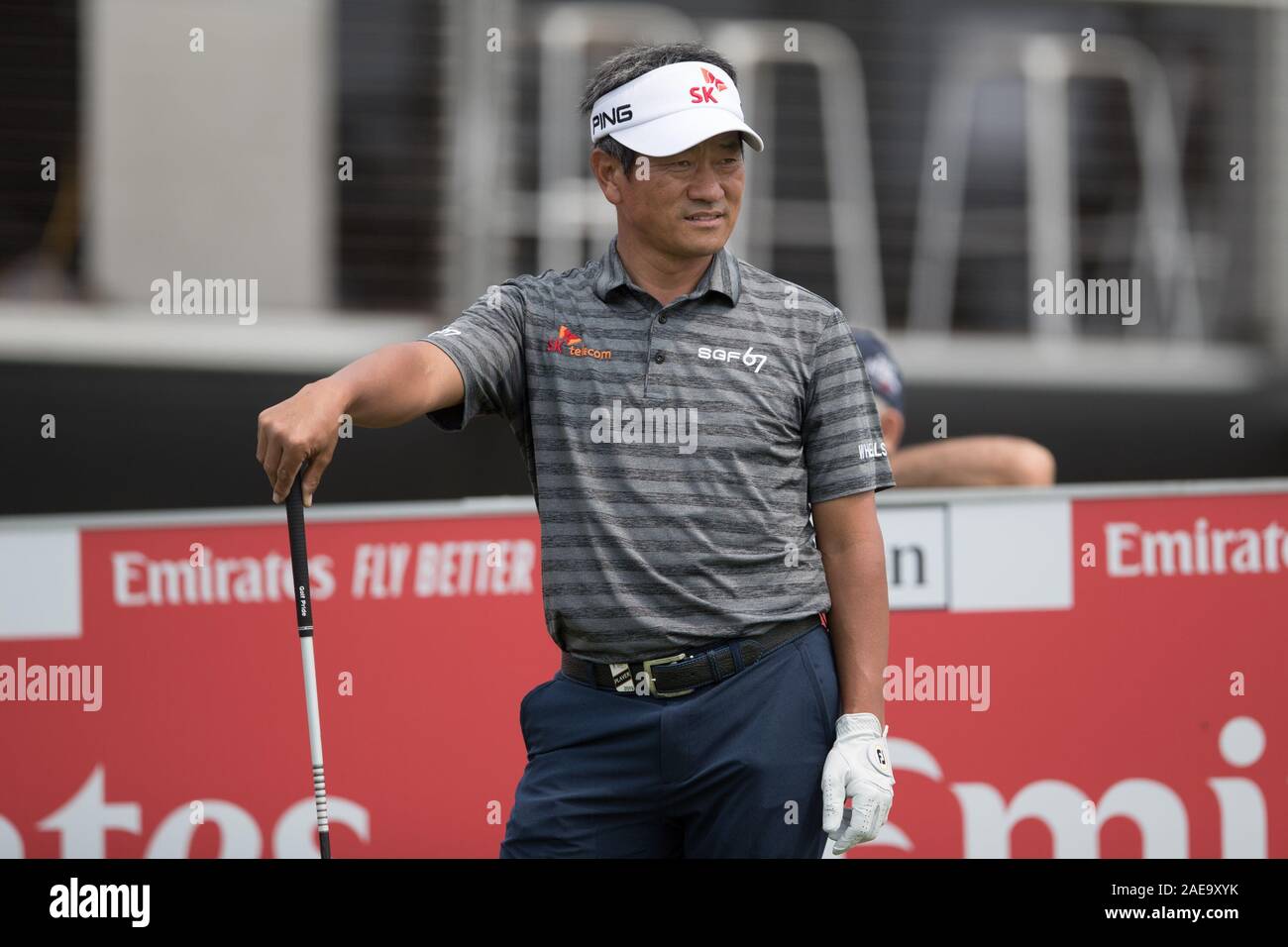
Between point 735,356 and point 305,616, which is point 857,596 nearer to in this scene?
point 735,356

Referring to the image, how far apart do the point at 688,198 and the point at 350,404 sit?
80 centimetres

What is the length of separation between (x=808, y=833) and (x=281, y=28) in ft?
16.0

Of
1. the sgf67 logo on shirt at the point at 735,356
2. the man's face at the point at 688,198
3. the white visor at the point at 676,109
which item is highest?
the white visor at the point at 676,109

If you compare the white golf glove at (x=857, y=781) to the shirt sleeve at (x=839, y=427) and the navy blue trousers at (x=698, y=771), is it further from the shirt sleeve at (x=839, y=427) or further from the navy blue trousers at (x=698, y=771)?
the shirt sleeve at (x=839, y=427)

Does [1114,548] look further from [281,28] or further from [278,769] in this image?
[281,28]

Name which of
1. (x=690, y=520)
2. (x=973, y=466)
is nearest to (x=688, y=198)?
(x=690, y=520)

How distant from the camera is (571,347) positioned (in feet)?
11.2

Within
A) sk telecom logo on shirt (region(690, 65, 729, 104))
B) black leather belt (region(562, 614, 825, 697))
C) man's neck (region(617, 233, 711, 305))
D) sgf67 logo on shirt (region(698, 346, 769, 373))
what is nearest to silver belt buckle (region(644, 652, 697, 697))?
black leather belt (region(562, 614, 825, 697))

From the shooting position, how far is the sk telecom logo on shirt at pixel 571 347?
11.1 feet

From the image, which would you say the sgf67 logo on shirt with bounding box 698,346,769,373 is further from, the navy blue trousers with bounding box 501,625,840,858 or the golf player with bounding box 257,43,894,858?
the navy blue trousers with bounding box 501,625,840,858

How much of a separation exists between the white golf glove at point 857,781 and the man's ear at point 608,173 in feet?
3.67

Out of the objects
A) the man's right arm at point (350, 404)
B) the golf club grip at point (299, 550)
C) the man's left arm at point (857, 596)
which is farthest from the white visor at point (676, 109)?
the golf club grip at point (299, 550)

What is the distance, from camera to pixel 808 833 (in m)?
3.38
